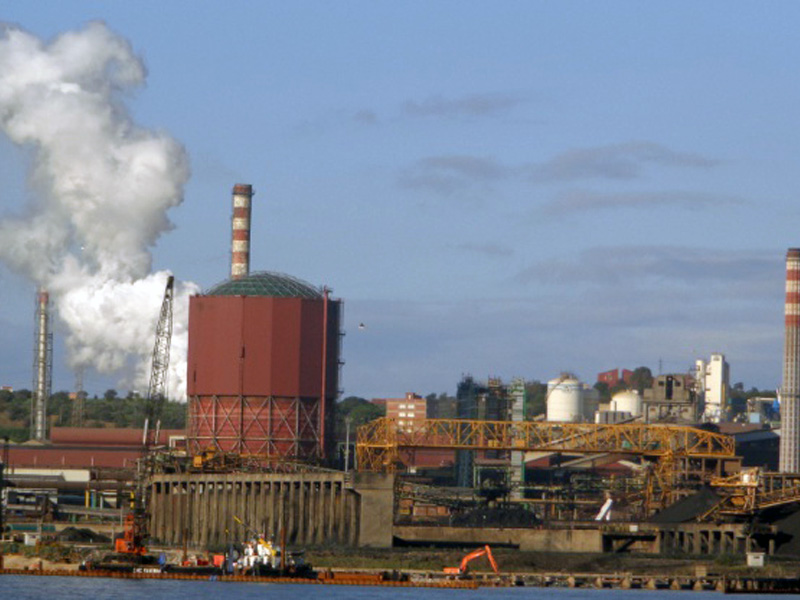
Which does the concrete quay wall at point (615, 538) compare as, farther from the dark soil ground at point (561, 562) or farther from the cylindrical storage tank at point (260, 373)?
the cylindrical storage tank at point (260, 373)

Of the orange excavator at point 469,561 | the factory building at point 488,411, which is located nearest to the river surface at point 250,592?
the orange excavator at point 469,561

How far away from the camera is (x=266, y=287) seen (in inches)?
6058

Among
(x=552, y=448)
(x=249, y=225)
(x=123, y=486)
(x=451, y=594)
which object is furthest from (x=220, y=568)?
(x=249, y=225)

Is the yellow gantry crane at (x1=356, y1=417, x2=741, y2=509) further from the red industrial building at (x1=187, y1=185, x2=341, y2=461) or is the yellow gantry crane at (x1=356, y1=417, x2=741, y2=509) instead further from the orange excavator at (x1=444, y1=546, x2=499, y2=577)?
the orange excavator at (x1=444, y1=546, x2=499, y2=577)

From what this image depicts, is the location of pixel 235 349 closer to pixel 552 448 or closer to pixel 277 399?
pixel 277 399

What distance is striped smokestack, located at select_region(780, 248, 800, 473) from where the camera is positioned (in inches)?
7170

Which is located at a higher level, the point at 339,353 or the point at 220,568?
the point at 339,353

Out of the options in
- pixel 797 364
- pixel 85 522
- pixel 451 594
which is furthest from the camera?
pixel 797 364

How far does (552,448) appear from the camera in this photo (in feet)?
493

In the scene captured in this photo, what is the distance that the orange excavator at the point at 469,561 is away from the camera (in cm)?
10744

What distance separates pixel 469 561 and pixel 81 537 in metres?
28.7

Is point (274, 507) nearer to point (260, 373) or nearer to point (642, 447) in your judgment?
point (260, 373)

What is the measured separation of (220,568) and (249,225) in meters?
81.2

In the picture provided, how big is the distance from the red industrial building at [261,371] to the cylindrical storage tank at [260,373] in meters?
0.08
